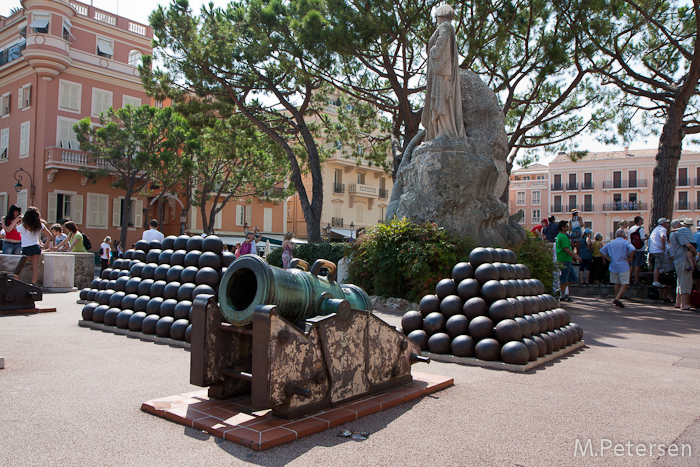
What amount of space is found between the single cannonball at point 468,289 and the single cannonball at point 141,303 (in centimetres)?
399

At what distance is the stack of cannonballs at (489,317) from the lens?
5.58 meters

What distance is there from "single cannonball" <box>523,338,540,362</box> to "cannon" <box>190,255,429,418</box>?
1.99 metres

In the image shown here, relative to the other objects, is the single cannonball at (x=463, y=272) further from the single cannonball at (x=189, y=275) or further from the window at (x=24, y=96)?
the window at (x=24, y=96)

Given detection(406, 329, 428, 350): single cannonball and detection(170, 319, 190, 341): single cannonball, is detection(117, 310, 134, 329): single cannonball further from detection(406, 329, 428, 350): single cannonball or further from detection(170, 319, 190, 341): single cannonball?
detection(406, 329, 428, 350): single cannonball

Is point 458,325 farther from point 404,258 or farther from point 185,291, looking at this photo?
point 404,258

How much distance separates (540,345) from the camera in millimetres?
5879

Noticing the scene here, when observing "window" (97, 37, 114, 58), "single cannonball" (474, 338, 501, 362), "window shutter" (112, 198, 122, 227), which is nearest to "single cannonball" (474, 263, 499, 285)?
"single cannonball" (474, 338, 501, 362)

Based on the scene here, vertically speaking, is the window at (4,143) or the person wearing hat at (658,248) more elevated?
the window at (4,143)

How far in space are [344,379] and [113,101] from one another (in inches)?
1394

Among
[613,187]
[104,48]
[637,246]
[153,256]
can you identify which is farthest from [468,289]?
[613,187]

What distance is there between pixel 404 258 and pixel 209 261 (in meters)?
4.03

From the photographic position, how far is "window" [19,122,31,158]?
32947 mm

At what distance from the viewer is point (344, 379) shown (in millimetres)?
3820

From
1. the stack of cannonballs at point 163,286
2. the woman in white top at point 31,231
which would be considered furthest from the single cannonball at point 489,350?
the woman in white top at point 31,231
